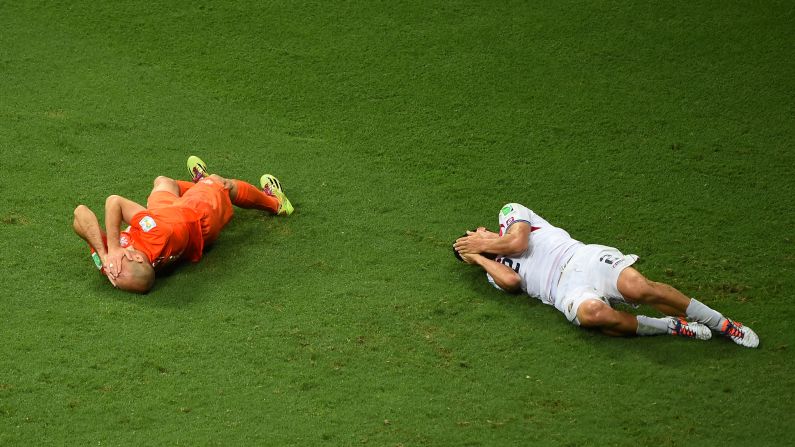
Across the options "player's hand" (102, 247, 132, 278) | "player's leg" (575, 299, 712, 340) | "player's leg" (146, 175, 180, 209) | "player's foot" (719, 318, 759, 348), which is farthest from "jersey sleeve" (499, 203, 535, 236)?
"player's hand" (102, 247, 132, 278)

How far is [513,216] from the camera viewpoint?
15.8 ft

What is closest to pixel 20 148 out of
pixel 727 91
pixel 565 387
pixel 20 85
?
pixel 20 85

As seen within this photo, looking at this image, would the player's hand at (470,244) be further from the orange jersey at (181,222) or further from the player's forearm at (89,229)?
the player's forearm at (89,229)

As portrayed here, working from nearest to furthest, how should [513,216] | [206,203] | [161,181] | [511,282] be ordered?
[511,282] < [513,216] < [206,203] < [161,181]

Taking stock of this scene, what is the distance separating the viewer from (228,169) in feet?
19.0

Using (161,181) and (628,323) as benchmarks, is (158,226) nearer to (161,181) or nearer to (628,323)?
(161,181)

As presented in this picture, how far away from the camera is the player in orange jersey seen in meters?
4.76

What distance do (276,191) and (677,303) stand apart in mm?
2097

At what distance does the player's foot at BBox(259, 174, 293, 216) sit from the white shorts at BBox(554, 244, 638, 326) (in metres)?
1.52

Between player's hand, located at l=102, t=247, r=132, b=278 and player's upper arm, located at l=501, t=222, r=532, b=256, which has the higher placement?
player's upper arm, located at l=501, t=222, r=532, b=256

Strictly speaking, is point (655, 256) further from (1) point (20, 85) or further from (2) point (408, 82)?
(1) point (20, 85)

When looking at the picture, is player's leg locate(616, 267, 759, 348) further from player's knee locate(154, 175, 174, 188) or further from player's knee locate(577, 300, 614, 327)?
player's knee locate(154, 175, 174, 188)

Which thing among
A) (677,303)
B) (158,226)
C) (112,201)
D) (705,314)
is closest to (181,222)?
(158,226)

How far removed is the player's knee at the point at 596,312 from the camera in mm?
4375
